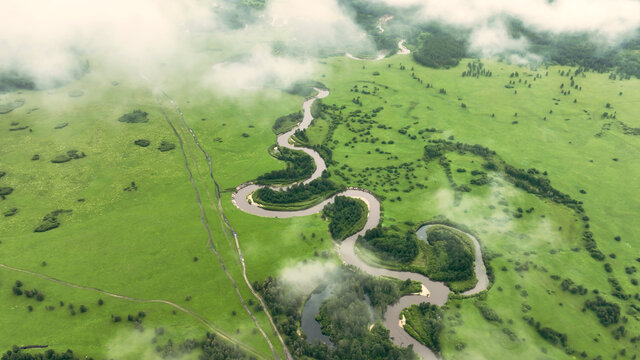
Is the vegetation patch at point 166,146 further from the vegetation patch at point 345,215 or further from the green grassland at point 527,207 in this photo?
the vegetation patch at point 345,215

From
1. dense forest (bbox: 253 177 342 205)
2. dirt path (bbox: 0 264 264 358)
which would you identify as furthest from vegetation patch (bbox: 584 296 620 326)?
dirt path (bbox: 0 264 264 358)

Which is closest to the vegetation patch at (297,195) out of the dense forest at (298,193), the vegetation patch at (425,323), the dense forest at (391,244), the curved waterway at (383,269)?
the dense forest at (298,193)

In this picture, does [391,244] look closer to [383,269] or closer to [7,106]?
[383,269]

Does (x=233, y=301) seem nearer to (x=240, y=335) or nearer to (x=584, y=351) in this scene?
(x=240, y=335)

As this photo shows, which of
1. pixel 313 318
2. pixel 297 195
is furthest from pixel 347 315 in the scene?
pixel 297 195

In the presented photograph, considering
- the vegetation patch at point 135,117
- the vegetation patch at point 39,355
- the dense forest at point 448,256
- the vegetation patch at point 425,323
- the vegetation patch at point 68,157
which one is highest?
the vegetation patch at point 135,117

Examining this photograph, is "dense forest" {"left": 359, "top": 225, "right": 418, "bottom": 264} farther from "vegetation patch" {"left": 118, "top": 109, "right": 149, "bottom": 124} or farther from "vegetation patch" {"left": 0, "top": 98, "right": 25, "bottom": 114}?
"vegetation patch" {"left": 0, "top": 98, "right": 25, "bottom": 114}

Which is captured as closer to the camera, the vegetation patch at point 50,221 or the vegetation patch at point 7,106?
the vegetation patch at point 50,221
